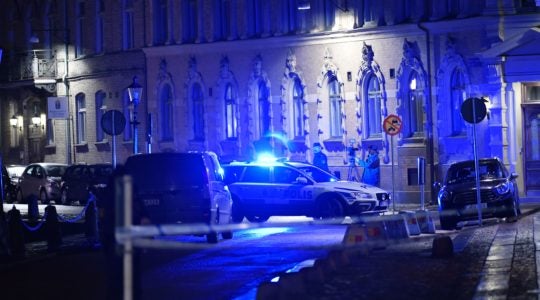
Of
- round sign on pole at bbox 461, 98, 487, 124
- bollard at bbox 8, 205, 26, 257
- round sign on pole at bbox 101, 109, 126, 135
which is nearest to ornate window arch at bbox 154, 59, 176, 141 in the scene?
round sign on pole at bbox 101, 109, 126, 135

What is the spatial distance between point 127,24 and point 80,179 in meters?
9.19

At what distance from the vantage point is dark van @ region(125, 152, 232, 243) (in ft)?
75.3

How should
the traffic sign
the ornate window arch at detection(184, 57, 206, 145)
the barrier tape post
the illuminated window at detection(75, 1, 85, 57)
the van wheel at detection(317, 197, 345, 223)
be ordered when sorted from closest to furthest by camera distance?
the barrier tape post, the van wheel at detection(317, 197, 345, 223), the traffic sign, the ornate window arch at detection(184, 57, 206, 145), the illuminated window at detection(75, 1, 85, 57)

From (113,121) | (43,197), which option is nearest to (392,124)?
(113,121)

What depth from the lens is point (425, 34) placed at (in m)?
38.1

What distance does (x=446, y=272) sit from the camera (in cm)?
1744

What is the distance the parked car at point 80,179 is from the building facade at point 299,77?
11.5ft

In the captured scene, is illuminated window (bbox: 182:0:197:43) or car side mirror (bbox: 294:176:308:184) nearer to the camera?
car side mirror (bbox: 294:176:308:184)

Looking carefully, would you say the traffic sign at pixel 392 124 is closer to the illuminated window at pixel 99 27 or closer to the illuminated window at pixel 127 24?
the illuminated window at pixel 127 24

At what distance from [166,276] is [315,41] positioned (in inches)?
937

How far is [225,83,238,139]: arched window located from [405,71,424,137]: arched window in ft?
25.0

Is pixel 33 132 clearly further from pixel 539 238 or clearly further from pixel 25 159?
pixel 539 238

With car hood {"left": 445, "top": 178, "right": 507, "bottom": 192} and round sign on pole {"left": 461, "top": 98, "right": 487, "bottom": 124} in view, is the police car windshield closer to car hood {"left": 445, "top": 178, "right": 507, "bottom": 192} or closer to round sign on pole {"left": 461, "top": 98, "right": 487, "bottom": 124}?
car hood {"left": 445, "top": 178, "right": 507, "bottom": 192}

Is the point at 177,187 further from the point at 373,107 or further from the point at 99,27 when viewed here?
the point at 99,27
